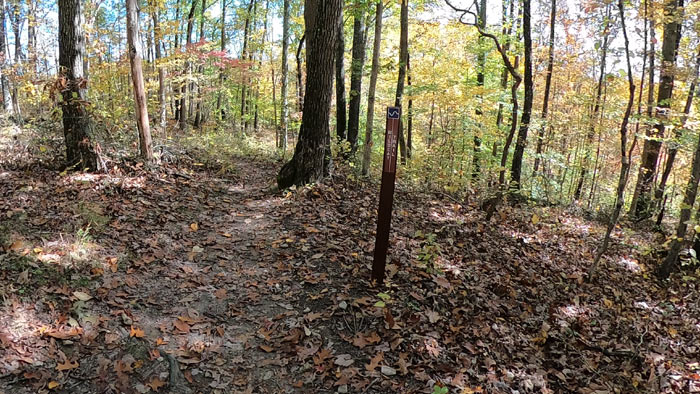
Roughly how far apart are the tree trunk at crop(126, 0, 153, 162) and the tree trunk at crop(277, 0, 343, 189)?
2875 millimetres

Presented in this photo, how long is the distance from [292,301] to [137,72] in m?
6.09

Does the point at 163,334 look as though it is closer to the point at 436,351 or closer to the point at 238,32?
the point at 436,351

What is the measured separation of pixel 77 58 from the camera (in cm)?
700

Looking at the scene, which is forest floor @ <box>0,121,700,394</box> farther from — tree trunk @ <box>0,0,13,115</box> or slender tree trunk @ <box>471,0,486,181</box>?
tree trunk @ <box>0,0,13,115</box>

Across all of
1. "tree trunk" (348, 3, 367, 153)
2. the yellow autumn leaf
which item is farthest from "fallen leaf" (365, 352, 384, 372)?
"tree trunk" (348, 3, 367, 153)

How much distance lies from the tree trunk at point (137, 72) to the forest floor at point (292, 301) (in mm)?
493

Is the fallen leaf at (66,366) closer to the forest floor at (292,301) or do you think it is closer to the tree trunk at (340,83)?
the forest floor at (292,301)

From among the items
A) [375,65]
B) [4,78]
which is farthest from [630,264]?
[4,78]

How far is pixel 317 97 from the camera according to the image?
740cm

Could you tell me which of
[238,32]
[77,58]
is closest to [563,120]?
[77,58]

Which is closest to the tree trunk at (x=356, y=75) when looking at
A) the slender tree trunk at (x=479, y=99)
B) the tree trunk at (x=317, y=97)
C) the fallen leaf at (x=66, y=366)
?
the slender tree trunk at (x=479, y=99)

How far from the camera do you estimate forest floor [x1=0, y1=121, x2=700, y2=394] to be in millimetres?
3516

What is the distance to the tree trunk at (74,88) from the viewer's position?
682 centimetres

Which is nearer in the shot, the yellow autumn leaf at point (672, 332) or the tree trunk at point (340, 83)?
the yellow autumn leaf at point (672, 332)
